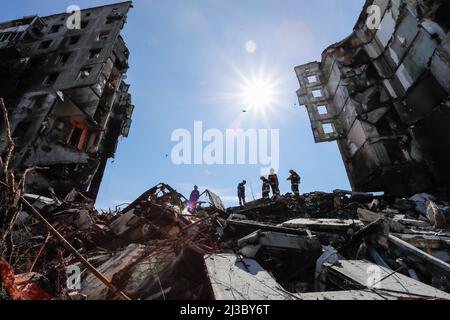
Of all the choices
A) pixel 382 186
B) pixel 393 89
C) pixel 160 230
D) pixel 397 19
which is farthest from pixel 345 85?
pixel 160 230

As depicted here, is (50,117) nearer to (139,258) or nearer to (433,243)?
(139,258)

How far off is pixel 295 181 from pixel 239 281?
480 inches

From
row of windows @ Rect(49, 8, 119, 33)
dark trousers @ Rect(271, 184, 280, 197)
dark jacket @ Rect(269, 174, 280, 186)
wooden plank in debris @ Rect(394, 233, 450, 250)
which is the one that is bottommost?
wooden plank in debris @ Rect(394, 233, 450, 250)

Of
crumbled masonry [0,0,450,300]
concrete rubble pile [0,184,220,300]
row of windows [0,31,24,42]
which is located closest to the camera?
concrete rubble pile [0,184,220,300]

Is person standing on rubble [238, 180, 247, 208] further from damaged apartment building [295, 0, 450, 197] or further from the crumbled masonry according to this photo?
damaged apartment building [295, 0, 450, 197]

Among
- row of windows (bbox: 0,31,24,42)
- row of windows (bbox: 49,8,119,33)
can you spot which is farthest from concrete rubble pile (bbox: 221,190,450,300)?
row of windows (bbox: 0,31,24,42)

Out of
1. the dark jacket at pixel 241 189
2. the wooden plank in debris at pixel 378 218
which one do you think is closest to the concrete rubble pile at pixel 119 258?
the wooden plank in debris at pixel 378 218

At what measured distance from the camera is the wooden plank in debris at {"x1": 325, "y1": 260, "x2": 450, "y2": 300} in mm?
3410

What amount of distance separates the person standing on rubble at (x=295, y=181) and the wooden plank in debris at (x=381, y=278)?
33.6ft

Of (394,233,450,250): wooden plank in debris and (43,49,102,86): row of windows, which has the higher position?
(43,49,102,86): row of windows

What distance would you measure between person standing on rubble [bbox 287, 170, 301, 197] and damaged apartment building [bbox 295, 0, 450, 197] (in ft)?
27.1

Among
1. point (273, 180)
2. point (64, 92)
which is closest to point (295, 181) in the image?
point (273, 180)

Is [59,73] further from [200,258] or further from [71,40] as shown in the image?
[200,258]
